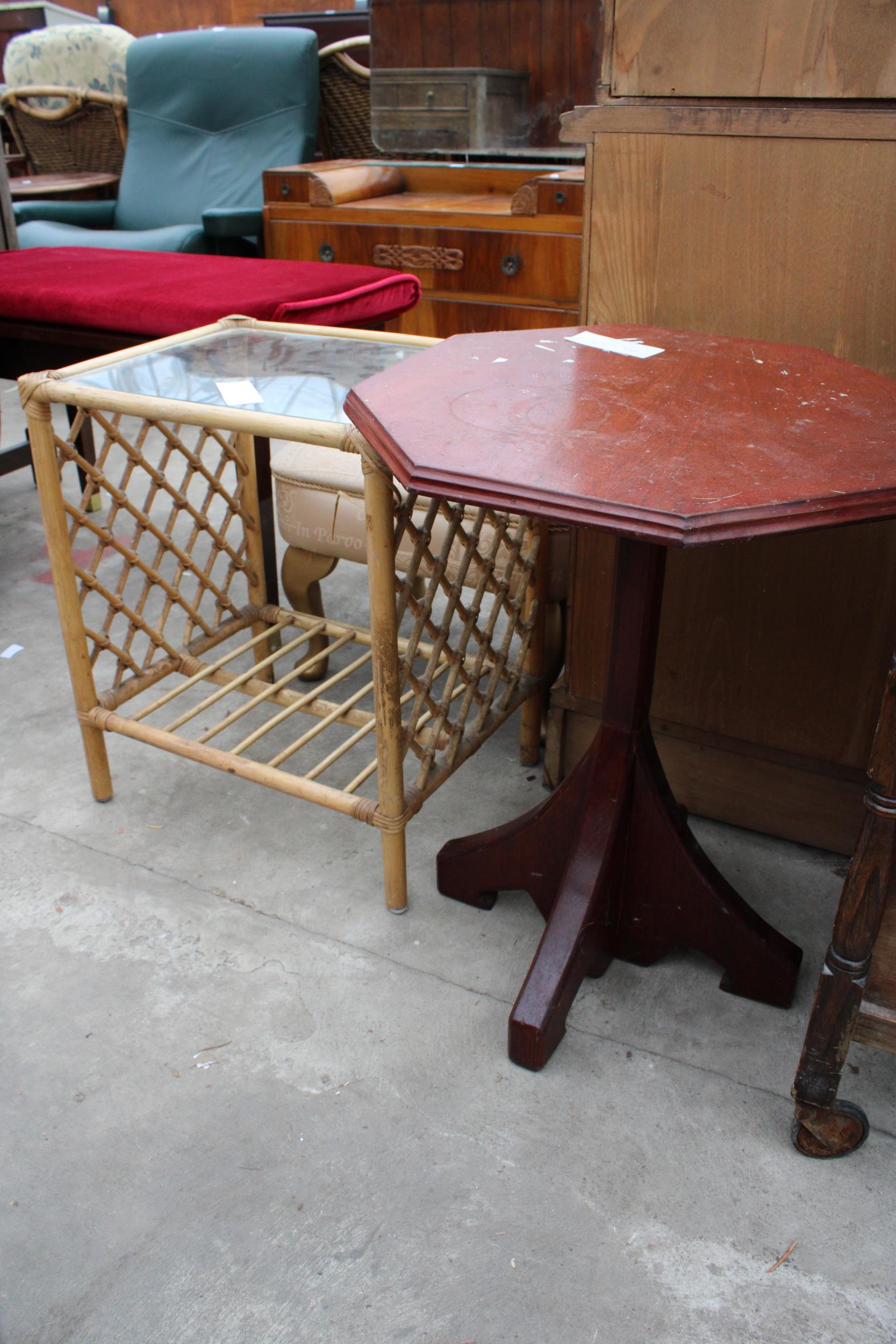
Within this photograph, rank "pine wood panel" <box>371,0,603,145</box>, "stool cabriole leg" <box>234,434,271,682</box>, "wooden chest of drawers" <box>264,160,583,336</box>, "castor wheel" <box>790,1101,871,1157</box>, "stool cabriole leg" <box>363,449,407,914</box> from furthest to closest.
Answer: "pine wood panel" <box>371,0,603,145</box>
"wooden chest of drawers" <box>264,160,583,336</box>
"stool cabriole leg" <box>234,434,271,682</box>
"stool cabriole leg" <box>363,449,407,914</box>
"castor wheel" <box>790,1101,871,1157</box>

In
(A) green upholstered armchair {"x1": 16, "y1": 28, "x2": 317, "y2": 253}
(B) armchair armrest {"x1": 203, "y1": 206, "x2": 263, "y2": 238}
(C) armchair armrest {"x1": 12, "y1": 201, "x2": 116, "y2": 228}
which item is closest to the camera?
(B) armchair armrest {"x1": 203, "y1": 206, "x2": 263, "y2": 238}

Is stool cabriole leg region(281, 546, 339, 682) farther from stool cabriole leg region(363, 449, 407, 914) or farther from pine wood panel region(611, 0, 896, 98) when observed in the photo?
pine wood panel region(611, 0, 896, 98)

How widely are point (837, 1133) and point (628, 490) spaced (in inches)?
30.4

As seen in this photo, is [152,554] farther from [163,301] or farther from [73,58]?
[73,58]

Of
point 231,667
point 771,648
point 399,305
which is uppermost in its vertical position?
point 399,305

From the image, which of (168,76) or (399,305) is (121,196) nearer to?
(168,76)

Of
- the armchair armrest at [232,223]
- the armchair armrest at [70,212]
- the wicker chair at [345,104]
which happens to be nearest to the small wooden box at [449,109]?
the wicker chair at [345,104]

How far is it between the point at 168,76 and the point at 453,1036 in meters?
4.08

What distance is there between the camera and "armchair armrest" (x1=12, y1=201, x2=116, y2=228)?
13.4 feet

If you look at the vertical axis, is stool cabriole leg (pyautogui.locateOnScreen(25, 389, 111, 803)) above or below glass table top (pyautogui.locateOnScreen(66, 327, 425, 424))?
below

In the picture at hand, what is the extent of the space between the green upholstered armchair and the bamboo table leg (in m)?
2.92

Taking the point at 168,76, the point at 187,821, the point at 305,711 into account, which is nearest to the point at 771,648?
the point at 305,711

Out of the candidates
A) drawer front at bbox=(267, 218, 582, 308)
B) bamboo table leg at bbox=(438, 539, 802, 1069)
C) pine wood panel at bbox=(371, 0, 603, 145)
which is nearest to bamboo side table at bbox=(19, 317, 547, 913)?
bamboo table leg at bbox=(438, 539, 802, 1069)

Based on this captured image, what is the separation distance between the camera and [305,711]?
1.89 m
